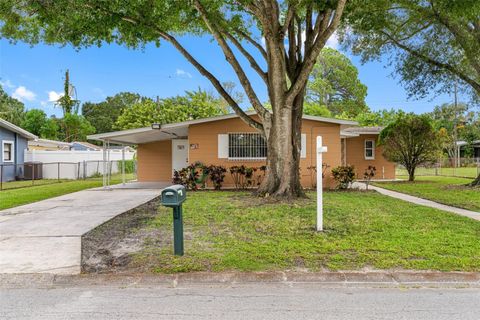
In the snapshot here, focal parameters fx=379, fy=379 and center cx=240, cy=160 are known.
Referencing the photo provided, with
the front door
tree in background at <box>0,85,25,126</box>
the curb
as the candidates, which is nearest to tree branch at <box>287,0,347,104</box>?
the curb

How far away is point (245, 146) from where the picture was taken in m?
15.2

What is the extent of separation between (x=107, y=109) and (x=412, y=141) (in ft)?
156

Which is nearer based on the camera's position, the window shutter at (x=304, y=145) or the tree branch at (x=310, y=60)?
Result: the tree branch at (x=310, y=60)

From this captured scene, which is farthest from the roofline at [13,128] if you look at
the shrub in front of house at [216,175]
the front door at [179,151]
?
the shrub in front of house at [216,175]

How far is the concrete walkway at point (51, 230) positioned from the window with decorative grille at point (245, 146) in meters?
4.54

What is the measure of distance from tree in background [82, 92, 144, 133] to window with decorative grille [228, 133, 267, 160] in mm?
41282

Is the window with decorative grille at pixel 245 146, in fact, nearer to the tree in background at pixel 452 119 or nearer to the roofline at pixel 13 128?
the roofline at pixel 13 128

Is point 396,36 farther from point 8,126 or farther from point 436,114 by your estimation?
point 436,114

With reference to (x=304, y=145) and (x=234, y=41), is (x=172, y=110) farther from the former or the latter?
(x=234, y=41)

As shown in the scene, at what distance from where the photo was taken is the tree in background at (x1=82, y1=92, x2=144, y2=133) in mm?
54891

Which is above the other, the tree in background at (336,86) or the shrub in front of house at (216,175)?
the tree in background at (336,86)

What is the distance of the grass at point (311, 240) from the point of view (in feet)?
15.9

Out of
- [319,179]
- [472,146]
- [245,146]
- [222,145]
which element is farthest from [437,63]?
[472,146]

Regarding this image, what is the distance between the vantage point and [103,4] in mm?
9555
